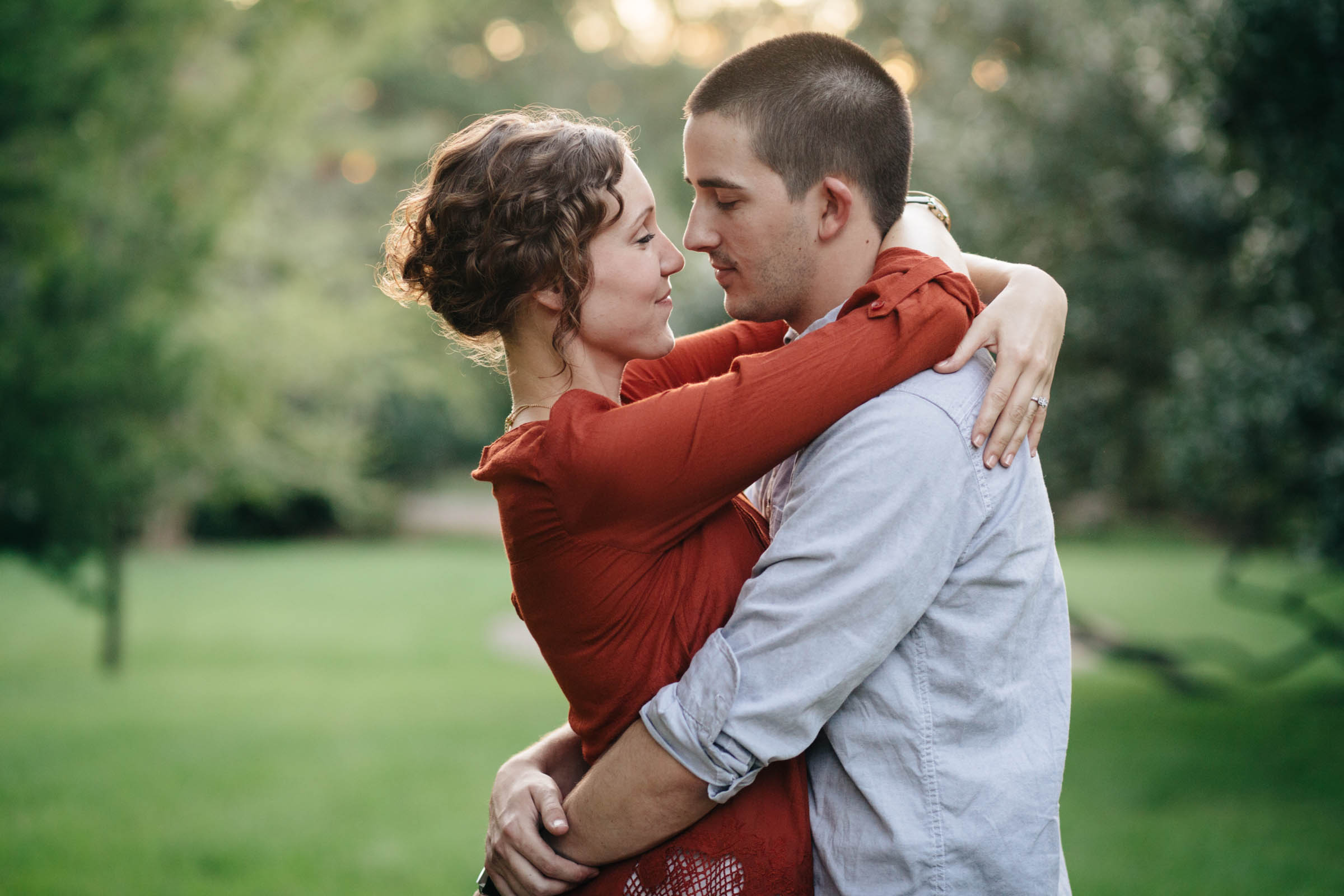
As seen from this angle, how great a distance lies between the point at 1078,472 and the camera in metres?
8.84

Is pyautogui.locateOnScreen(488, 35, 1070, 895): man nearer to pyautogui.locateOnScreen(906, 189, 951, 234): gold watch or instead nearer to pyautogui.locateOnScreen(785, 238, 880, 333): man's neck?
pyautogui.locateOnScreen(785, 238, 880, 333): man's neck

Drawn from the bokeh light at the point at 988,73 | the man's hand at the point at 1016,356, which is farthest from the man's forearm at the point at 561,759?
the bokeh light at the point at 988,73

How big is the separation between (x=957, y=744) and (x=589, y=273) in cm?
98

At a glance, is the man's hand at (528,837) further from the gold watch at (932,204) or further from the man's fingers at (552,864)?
the gold watch at (932,204)

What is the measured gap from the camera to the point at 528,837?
1.85m

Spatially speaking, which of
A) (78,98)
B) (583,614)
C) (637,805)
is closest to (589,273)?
(583,614)

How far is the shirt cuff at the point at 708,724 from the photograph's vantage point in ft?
5.36

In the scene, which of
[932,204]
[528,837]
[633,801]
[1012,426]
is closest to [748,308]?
[932,204]

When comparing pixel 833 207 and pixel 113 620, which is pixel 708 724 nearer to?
pixel 833 207

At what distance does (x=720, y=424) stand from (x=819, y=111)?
63 centimetres

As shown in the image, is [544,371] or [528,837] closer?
[528,837]

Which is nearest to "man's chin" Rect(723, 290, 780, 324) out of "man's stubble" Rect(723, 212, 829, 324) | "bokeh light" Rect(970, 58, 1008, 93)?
"man's stubble" Rect(723, 212, 829, 324)

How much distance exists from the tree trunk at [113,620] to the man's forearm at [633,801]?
990 cm

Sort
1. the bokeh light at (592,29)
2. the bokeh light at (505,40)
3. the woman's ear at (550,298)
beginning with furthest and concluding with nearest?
the bokeh light at (592,29) < the bokeh light at (505,40) < the woman's ear at (550,298)
